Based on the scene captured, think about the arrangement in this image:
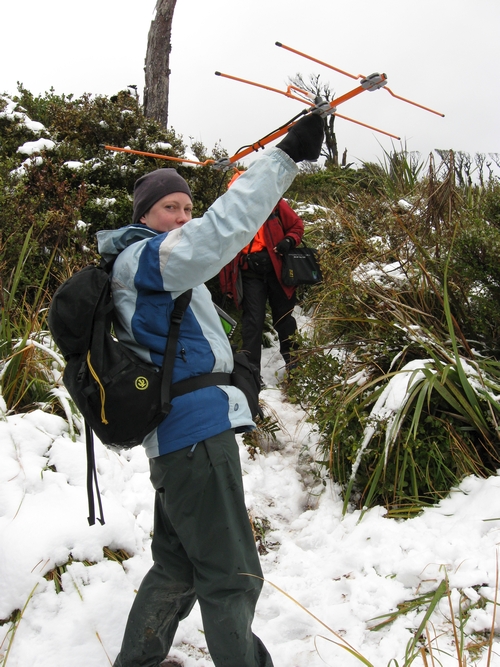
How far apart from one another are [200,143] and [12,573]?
6192 millimetres

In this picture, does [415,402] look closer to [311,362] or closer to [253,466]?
[311,362]

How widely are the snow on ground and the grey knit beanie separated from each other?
154 cm

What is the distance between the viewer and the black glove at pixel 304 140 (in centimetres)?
177

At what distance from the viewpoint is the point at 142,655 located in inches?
75.7

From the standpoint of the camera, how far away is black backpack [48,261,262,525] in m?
1.63

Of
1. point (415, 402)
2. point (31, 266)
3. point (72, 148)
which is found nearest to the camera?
point (415, 402)

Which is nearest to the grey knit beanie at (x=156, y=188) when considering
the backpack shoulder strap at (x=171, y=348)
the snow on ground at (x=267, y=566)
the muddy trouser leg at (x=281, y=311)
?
the backpack shoulder strap at (x=171, y=348)

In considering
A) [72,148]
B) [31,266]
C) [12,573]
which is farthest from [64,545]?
[72,148]

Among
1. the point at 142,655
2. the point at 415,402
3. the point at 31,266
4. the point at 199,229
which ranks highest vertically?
the point at 31,266

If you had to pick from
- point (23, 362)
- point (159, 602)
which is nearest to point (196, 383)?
point (159, 602)

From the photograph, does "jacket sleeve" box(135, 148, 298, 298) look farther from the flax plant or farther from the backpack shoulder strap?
the flax plant

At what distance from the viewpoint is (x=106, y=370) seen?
164 cm

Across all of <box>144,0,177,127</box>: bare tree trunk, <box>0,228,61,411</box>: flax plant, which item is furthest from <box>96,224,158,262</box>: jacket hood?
<box>144,0,177,127</box>: bare tree trunk

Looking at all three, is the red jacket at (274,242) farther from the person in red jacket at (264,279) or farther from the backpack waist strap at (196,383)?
the backpack waist strap at (196,383)
